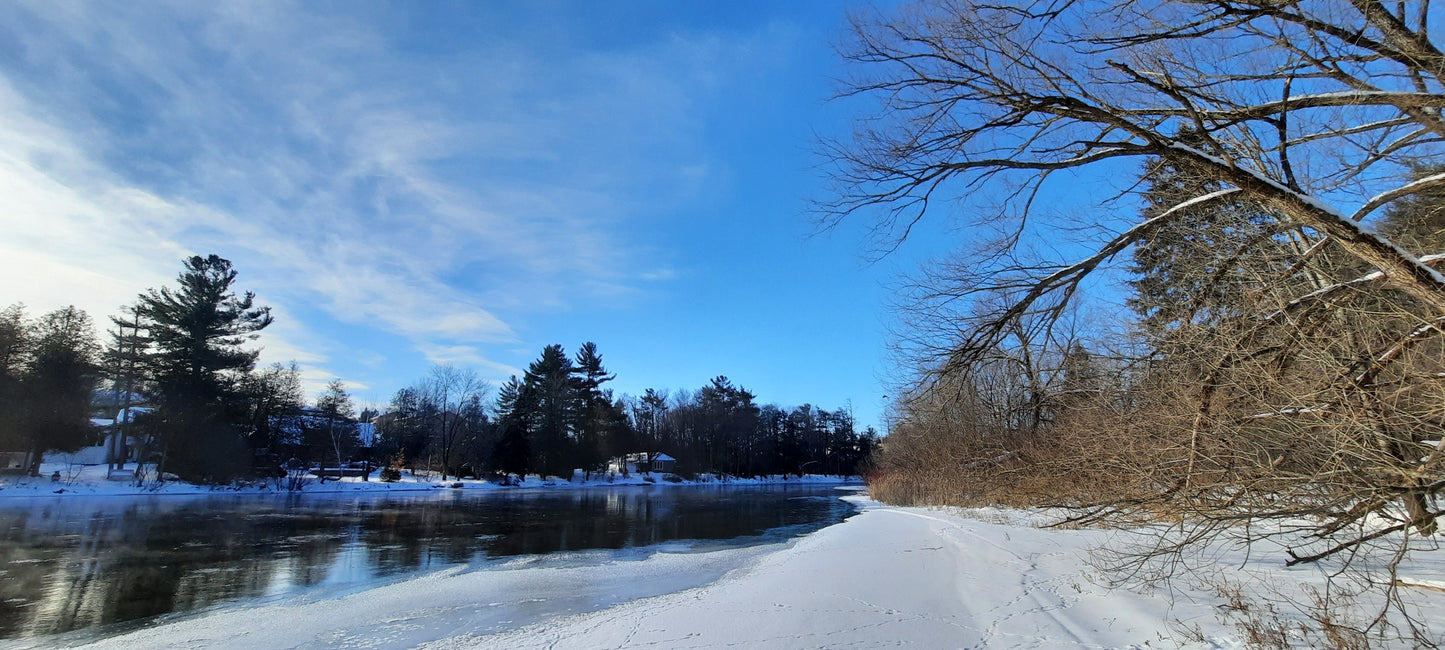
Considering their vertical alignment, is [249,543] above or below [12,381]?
below

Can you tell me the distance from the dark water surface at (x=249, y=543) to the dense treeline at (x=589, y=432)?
94.2 feet

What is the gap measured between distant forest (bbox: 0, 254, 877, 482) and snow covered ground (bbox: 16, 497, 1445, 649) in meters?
34.7

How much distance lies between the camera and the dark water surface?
936cm

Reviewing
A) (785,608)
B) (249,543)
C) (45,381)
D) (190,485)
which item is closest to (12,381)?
(45,381)

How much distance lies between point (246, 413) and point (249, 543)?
2952 centimetres

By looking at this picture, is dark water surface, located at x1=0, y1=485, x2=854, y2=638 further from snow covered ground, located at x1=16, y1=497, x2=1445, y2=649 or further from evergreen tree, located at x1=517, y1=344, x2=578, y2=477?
evergreen tree, located at x1=517, y1=344, x2=578, y2=477

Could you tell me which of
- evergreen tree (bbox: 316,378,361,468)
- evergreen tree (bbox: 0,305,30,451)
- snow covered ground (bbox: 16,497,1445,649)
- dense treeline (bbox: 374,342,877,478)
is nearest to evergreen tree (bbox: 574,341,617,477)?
dense treeline (bbox: 374,342,877,478)

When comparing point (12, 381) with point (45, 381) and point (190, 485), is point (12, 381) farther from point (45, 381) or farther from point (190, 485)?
point (190, 485)

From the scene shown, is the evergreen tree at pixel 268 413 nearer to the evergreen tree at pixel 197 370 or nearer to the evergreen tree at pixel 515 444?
the evergreen tree at pixel 197 370

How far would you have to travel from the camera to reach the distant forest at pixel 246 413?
33688 millimetres

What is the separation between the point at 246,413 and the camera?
129ft

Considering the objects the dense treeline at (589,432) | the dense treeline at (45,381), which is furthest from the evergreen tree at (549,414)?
the dense treeline at (45,381)

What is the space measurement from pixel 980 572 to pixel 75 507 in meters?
31.7

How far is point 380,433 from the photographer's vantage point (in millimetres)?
70062
